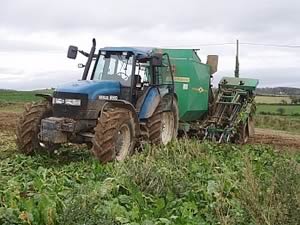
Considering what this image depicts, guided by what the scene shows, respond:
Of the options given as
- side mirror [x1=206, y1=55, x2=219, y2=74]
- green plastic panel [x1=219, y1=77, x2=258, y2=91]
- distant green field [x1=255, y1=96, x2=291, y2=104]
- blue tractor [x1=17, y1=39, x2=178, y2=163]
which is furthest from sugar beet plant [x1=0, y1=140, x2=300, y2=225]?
distant green field [x1=255, y1=96, x2=291, y2=104]

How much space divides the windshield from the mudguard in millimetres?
518

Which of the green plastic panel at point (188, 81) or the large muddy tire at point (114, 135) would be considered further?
the green plastic panel at point (188, 81)

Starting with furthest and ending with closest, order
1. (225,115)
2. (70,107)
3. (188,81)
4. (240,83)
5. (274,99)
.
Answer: (274,99) → (240,83) → (225,115) → (188,81) → (70,107)

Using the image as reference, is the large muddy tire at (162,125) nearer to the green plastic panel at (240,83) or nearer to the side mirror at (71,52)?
the side mirror at (71,52)

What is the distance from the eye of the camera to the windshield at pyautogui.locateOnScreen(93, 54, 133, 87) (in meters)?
11.4

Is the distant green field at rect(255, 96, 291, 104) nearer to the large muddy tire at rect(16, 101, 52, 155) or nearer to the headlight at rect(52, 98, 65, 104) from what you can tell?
the large muddy tire at rect(16, 101, 52, 155)

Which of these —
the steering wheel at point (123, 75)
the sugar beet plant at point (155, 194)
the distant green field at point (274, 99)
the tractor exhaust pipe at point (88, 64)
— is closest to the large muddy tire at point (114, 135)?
the sugar beet plant at point (155, 194)

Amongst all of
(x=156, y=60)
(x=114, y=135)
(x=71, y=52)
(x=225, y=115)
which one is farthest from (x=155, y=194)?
(x=225, y=115)

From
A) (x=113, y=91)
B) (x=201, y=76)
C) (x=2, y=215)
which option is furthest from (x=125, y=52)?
(x=2, y=215)

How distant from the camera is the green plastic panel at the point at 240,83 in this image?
16.2m

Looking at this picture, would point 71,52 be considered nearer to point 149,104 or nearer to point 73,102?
point 73,102

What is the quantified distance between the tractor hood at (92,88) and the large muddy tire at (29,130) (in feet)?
2.23

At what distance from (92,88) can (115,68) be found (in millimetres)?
1194

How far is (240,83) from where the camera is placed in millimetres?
16328
